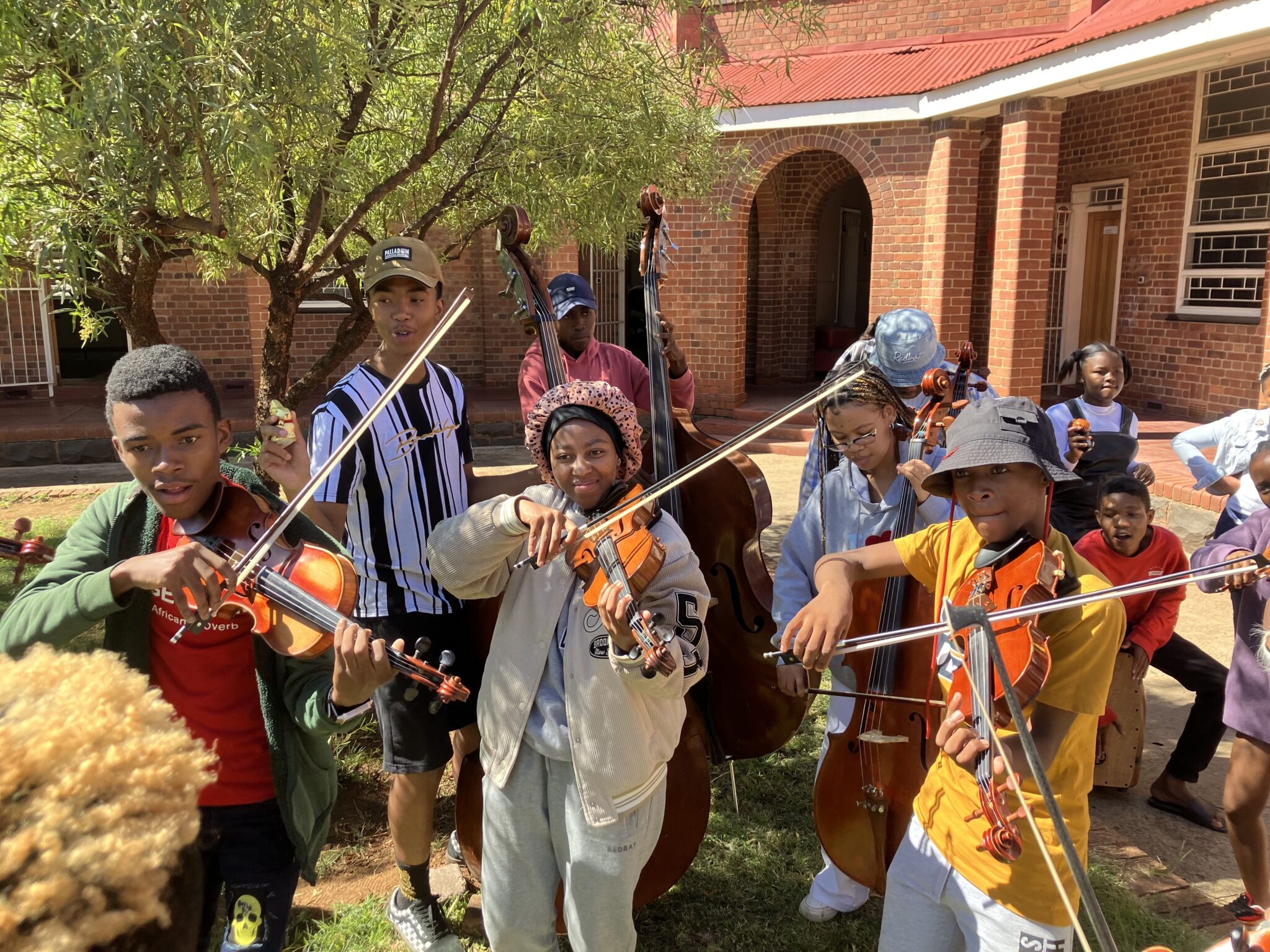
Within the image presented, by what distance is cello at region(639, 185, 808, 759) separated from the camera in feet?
10.6

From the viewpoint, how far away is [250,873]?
200 centimetres

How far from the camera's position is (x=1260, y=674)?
2752mm

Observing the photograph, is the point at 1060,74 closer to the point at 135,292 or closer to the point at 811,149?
the point at 811,149

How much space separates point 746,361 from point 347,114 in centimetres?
1082

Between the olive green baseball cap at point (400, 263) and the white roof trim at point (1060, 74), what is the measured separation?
360 cm

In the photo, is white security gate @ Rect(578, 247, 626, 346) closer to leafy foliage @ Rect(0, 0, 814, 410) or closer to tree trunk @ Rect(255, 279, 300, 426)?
leafy foliage @ Rect(0, 0, 814, 410)

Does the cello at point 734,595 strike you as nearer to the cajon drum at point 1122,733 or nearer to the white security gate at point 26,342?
the cajon drum at point 1122,733

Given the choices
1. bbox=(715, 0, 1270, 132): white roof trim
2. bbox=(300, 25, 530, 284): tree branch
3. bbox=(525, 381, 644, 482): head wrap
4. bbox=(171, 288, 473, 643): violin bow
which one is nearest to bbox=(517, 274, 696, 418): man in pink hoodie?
bbox=(300, 25, 530, 284): tree branch

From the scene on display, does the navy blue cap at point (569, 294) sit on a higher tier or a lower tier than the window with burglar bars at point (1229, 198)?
lower

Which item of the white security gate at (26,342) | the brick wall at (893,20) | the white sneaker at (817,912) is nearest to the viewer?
the white sneaker at (817,912)

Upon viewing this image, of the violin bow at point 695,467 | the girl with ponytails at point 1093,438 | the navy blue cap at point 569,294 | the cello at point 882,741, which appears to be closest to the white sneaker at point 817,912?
the cello at point 882,741

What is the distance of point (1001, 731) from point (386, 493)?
173 centimetres

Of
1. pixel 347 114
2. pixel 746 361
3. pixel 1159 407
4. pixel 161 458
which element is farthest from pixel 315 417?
pixel 746 361

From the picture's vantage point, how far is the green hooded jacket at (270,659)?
6.30ft
